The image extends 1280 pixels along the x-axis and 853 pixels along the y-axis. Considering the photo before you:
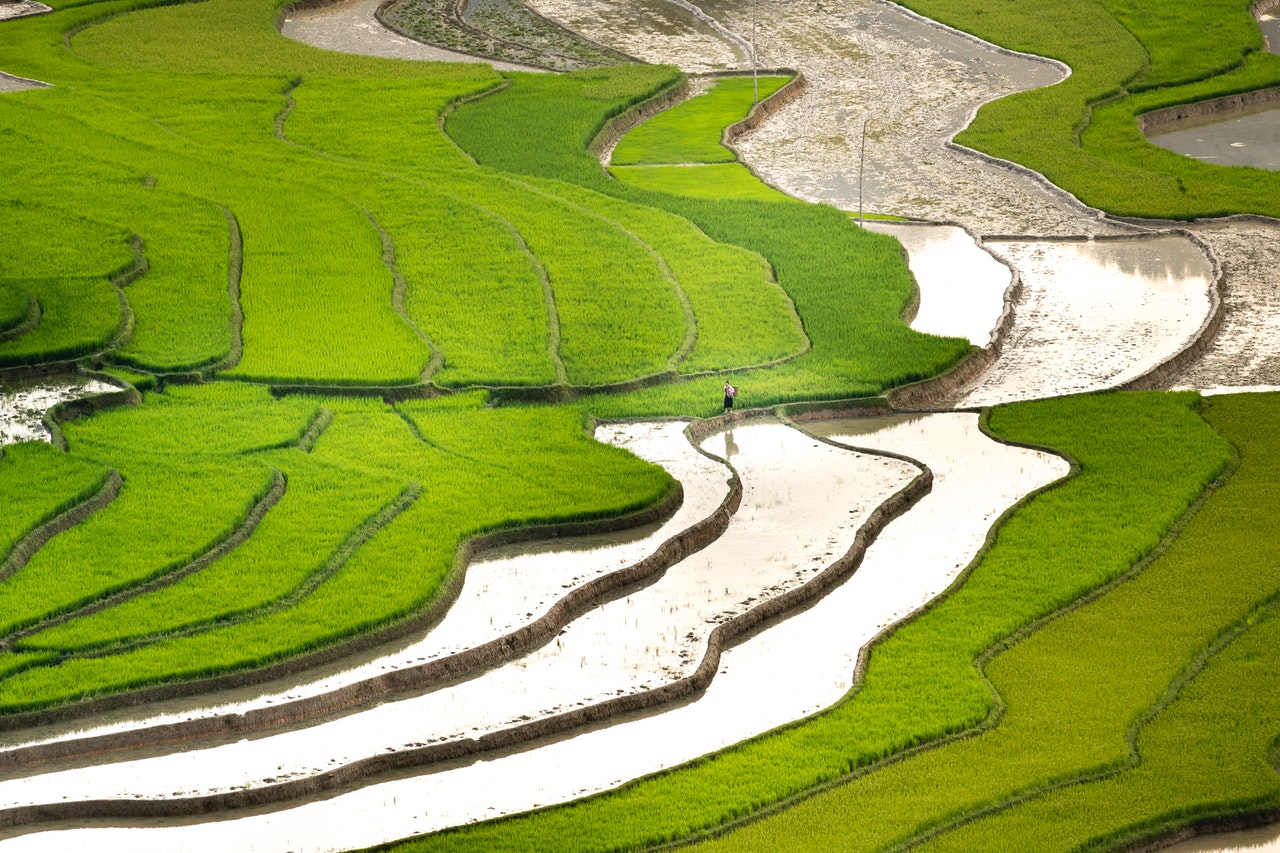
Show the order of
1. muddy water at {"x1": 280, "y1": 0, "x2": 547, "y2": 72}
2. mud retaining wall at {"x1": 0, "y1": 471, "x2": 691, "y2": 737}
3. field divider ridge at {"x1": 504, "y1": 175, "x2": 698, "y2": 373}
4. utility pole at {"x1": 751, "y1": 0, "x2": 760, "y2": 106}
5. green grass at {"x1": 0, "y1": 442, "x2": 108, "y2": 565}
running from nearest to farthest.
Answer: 1. mud retaining wall at {"x1": 0, "y1": 471, "x2": 691, "y2": 737}
2. green grass at {"x1": 0, "y1": 442, "x2": 108, "y2": 565}
3. field divider ridge at {"x1": 504, "y1": 175, "x2": 698, "y2": 373}
4. utility pole at {"x1": 751, "y1": 0, "x2": 760, "y2": 106}
5. muddy water at {"x1": 280, "y1": 0, "x2": 547, "y2": 72}

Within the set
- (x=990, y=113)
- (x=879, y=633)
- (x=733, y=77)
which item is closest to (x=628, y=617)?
(x=879, y=633)

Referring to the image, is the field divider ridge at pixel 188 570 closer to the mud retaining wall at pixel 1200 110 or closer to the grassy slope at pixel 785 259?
the grassy slope at pixel 785 259

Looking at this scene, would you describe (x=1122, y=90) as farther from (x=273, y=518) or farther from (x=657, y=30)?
(x=273, y=518)

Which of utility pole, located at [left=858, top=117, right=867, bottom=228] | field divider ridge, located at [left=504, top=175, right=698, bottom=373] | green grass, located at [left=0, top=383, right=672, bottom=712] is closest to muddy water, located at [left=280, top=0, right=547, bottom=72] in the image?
utility pole, located at [left=858, top=117, right=867, bottom=228]

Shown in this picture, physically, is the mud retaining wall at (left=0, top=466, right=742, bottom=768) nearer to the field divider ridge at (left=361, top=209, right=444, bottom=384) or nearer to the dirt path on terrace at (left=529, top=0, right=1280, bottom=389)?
the field divider ridge at (left=361, top=209, right=444, bottom=384)

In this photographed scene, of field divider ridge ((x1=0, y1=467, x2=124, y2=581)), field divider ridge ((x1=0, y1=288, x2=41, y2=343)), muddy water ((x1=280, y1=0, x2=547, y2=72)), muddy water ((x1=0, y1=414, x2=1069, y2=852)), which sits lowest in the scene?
muddy water ((x1=280, y1=0, x2=547, y2=72))

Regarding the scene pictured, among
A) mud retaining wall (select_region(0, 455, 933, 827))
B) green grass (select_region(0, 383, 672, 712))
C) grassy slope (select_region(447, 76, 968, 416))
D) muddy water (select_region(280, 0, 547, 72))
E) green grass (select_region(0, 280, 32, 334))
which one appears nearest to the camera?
mud retaining wall (select_region(0, 455, 933, 827))

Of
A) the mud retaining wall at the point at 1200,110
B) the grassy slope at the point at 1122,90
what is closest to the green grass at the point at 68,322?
the grassy slope at the point at 1122,90
